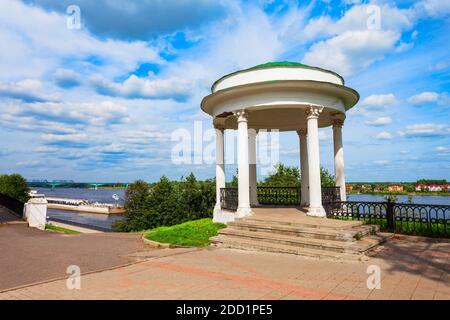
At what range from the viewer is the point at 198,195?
32281 millimetres

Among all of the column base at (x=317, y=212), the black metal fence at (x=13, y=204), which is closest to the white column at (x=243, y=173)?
the column base at (x=317, y=212)

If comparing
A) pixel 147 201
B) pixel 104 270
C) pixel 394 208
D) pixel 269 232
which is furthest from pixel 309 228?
pixel 147 201

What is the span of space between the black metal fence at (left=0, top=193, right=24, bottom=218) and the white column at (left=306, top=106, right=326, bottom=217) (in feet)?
56.9

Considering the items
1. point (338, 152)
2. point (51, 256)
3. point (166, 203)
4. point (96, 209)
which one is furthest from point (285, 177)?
point (96, 209)

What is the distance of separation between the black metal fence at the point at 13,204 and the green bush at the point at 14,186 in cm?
1821

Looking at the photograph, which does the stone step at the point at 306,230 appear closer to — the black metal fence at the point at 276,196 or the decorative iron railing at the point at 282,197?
the black metal fence at the point at 276,196

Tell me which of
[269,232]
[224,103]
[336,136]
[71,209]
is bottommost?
[71,209]

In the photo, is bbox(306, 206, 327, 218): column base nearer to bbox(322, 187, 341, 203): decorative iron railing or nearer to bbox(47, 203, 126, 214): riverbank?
bbox(322, 187, 341, 203): decorative iron railing

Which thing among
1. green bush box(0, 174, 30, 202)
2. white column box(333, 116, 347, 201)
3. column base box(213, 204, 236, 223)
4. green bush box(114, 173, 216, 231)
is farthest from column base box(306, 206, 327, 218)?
green bush box(0, 174, 30, 202)

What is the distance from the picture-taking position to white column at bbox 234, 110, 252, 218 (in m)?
11.8

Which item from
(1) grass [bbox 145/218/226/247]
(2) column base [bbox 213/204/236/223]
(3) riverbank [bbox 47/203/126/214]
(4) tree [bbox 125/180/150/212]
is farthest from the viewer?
(3) riverbank [bbox 47/203/126/214]

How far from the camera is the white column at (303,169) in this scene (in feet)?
52.1
